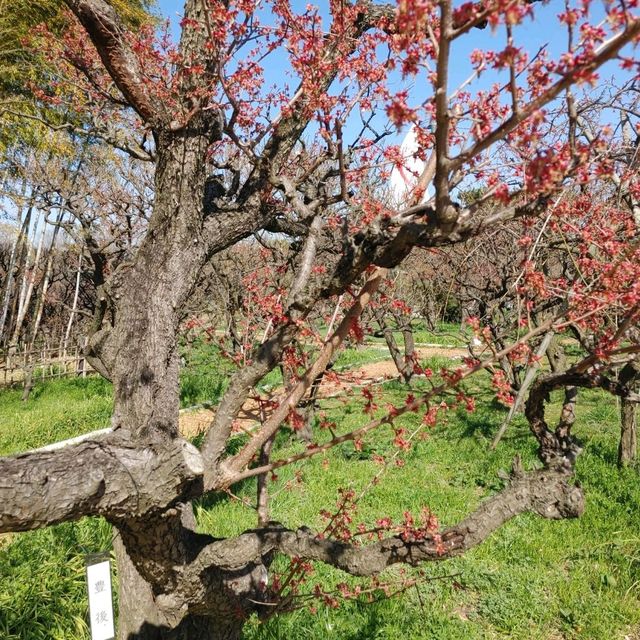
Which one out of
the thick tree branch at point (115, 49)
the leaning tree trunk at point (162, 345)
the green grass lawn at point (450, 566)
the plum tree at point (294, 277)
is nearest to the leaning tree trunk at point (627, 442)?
the green grass lawn at point (450, 566)

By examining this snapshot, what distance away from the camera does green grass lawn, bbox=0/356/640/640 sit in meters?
3.75

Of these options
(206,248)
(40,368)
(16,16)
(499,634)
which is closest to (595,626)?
(499,634)

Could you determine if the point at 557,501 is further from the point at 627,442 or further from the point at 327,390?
the point at 627,442

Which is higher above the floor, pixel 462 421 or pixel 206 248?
pixel 206 248

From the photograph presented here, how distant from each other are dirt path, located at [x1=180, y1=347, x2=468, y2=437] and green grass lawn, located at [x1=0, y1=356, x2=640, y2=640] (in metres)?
0.46

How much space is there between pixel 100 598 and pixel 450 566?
329 cm

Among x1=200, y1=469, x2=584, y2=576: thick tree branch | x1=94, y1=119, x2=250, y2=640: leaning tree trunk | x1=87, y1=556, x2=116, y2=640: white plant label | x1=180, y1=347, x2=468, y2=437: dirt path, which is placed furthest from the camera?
x1=180, y1=347, x2=468, y2=437: dirt path

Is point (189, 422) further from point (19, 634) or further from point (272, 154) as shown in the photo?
point (272, 154)

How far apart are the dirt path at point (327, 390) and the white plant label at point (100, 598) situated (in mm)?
973

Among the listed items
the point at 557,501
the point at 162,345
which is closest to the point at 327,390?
the point at 162,345

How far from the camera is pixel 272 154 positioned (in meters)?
3.24

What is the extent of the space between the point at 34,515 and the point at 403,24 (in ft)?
5.56

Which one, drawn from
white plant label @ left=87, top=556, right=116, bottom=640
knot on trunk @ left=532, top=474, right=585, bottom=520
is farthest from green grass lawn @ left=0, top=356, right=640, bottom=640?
white plant label @ left=87, top=556, right=116, bottom=640

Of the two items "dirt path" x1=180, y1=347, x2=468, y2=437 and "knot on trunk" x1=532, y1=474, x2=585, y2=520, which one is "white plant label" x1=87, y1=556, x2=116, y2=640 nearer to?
"dirt path" x1=180, y1=347, x2=468, y2=437
